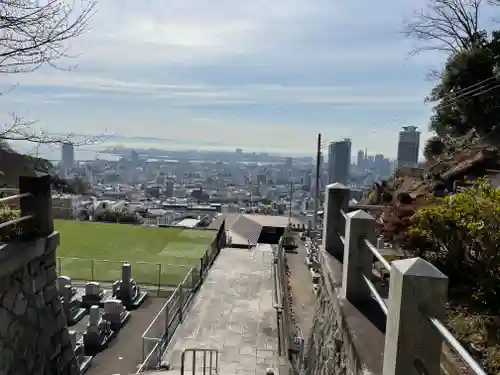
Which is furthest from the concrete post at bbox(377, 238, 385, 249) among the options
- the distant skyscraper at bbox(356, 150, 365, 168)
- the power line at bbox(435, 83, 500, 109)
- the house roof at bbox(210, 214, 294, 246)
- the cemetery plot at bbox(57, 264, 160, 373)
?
the distant skyscraper at bbox(356, 150, 365, 168)

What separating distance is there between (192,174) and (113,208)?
7309 cm

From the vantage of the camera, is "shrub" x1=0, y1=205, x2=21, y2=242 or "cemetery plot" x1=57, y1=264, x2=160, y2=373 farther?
"cemetery plot" x1=57, y1=264, x2=160, y2=373

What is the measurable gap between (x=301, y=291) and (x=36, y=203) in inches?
388

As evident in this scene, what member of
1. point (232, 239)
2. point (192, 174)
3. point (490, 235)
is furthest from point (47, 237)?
point (192, 174)

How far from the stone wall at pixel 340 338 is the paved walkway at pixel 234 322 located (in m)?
3.88

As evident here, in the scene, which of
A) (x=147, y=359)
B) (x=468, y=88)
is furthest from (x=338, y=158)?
(x=147, y=359)

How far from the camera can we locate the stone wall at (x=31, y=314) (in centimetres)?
444

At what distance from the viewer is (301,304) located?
12.4 metres

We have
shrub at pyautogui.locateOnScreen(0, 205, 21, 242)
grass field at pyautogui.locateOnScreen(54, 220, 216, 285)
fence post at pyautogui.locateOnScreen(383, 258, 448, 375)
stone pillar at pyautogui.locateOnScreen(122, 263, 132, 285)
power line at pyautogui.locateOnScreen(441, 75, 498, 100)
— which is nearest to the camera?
fence post at pyautogui.locateOnScreen(383, 258, 448, 375)

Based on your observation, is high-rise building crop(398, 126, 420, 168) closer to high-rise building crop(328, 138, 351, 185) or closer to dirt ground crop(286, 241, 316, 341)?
high-rise building crop(328, 138, 351, 185)

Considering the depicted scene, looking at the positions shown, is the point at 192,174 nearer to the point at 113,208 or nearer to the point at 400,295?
the point at 113,208

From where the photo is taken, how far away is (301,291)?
1361 cm

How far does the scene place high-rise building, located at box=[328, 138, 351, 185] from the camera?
20.4m

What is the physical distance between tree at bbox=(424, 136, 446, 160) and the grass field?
947 cm
